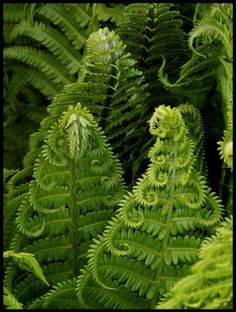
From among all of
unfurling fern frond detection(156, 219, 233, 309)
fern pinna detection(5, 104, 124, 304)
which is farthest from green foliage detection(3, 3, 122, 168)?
unfurling fern frond detection(156, 219, 233, 309)

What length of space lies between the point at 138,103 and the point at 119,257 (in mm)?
292

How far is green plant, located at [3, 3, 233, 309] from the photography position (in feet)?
2.97

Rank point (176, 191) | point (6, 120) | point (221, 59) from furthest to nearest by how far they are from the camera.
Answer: point (6, 120)
point (221, 59)
point (176, 191)

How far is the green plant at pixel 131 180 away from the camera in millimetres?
904

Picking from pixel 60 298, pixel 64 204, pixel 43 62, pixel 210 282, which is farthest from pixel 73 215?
pixel 43 62

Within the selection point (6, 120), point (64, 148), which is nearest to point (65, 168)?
point (64, 148)

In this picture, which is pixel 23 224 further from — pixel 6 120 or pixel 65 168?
pixel 6 120

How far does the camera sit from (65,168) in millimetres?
960

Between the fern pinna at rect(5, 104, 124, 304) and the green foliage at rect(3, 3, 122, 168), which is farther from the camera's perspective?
the green foliage at rect(3, 3, 122, 168)

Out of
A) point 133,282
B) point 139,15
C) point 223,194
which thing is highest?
point 139,15

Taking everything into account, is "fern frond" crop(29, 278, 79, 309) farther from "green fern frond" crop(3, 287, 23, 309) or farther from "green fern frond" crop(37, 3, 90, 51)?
"green fern frond" crop(37, 3, 90, 51)

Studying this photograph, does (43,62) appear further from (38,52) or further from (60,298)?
(60,298)

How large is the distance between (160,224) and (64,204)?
15cm

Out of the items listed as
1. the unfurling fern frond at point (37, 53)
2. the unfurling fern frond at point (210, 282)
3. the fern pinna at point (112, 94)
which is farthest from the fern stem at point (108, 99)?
Answer: the unfurling fern frond at point (210, 282)
